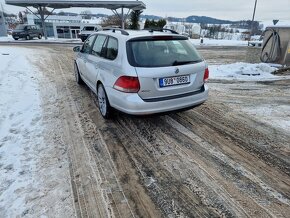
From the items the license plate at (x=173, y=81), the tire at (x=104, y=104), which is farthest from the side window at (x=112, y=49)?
the license plate at (x=173, y=81)

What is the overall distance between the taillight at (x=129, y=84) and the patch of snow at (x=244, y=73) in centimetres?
585

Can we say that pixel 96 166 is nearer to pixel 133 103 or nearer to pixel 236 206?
pixel 133 103

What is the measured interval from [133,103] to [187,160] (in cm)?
124

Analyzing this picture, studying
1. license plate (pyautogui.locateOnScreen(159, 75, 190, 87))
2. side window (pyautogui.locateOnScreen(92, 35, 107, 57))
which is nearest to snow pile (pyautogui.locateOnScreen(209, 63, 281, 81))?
side window (pyautogui.locateOnScreen(92, 35, 107, 57))

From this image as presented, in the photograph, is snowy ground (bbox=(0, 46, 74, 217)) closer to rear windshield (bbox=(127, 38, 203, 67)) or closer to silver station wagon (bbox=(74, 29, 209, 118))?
silver station wagon (bbox=(74, 29, 209, 118))

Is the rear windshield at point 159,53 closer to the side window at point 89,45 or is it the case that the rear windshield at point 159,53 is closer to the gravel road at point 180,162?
the gravel road at point 180,162

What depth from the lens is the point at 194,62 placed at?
426cm

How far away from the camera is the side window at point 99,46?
495 centimetres

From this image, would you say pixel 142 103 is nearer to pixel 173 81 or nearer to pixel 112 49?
pixel 173 81

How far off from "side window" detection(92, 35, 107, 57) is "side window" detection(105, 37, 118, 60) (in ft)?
0.93

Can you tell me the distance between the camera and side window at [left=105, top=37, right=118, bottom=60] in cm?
424

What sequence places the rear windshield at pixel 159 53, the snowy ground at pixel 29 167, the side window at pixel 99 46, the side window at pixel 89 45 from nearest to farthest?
1. the snowy ground at pixel 29 167
2. the rear windshield at pixel 159 53
3. the side window at pixel 99 46
4. the side window at pixel 89 45

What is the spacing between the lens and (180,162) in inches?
137

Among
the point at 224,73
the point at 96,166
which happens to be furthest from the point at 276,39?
the point at 96,166
